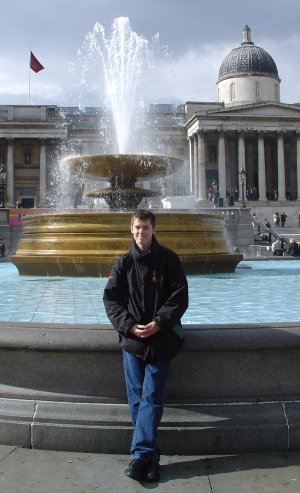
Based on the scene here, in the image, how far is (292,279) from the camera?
10.5 m

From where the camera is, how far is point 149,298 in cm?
389

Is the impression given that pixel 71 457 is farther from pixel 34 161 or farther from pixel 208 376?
pixel 34 161

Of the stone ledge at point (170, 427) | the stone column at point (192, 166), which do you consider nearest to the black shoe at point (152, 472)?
the stone ledge at point (170, 427)

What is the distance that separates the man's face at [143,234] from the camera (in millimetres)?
4012

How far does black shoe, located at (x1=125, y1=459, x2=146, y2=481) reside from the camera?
3.58 m

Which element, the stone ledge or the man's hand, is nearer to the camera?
the man's hand

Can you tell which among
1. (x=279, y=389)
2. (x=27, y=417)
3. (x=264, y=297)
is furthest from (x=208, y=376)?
(x=264, y=297)

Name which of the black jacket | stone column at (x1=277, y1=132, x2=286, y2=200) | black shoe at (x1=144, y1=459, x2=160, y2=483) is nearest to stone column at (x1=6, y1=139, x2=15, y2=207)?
stone column at (x1=277, y1=132, x2=286, y2=200)

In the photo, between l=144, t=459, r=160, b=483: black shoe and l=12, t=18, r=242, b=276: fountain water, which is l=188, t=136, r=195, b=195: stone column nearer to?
l=12, t=18, r=242, b=276: fountain water

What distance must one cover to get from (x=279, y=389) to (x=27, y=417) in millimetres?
1715

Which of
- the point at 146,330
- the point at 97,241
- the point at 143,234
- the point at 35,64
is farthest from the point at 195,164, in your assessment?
the point at 146,330

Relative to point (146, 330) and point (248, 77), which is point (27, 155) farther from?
point (146, 330)

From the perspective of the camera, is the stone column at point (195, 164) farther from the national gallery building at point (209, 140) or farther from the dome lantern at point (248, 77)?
the dome lantern at point (248, 77)

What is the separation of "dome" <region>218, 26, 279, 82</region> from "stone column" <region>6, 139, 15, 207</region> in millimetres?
24030
